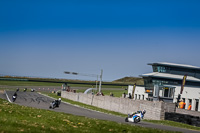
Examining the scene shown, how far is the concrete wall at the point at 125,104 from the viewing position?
3238 centimetres

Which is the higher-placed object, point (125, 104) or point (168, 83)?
point (168, 83)

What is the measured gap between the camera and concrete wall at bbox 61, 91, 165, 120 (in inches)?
1275

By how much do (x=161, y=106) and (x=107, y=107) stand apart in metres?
18.5

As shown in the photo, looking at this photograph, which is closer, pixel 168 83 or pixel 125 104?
pixel 125 104

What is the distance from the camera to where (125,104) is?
4272 cm

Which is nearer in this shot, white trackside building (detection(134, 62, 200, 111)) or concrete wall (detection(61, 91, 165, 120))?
concrete wall (detection(61, 91, 165, 120))

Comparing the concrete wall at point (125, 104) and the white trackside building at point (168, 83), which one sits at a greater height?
the white trackside building at point (168, 83)

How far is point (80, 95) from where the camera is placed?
66062 millimetres

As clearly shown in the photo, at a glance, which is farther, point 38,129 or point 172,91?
point 172,91

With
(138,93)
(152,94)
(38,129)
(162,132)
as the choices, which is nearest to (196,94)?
(152,94)

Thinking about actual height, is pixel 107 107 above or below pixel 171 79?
below

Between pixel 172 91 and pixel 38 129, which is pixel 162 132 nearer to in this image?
pixel 38 129

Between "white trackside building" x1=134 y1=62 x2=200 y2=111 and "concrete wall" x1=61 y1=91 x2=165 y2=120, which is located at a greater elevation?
"white trackside building" x1=134 y1=62 x2=200 y2=111

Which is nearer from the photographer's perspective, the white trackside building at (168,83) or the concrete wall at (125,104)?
the concrete wall at (125,104)
